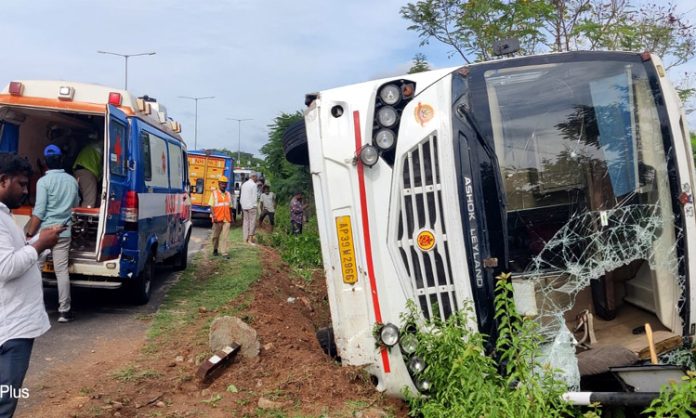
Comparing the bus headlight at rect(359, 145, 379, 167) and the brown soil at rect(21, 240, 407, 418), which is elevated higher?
the bus headlight at rect(359, 145, 379, 167)

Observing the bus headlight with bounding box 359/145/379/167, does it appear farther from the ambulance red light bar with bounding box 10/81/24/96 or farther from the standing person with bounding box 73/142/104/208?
the standing person with bounding box 73/142/104/208

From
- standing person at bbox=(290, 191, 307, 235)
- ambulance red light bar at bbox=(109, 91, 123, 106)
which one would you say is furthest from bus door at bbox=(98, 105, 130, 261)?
standing person at bbox=(290, 191, 307, 235)

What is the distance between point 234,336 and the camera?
5109 millimetres

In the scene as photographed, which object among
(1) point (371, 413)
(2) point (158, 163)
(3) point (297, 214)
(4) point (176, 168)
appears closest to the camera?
(1) point (371, 413)

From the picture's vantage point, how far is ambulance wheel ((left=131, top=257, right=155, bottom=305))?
310 inches

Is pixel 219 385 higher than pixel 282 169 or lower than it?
lower

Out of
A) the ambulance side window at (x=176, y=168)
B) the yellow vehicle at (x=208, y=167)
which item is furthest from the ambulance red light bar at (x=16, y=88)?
the yellow vehicle at (x=208, y=167)

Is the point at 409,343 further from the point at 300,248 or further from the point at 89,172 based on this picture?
the point at 300,248

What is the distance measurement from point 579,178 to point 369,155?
4.71 ft

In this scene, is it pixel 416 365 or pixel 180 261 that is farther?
pixel 180 261

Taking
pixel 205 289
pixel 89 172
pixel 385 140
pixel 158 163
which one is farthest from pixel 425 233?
pixel 205 289

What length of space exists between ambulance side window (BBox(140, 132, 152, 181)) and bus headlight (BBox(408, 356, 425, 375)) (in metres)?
4.95

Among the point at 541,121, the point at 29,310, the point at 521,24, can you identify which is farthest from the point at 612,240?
the point at 521,24

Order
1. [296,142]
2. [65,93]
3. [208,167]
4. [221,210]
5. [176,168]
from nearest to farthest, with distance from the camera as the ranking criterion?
[296,142]
[65,93]
[176,168]
[221,210]
[208,167]
